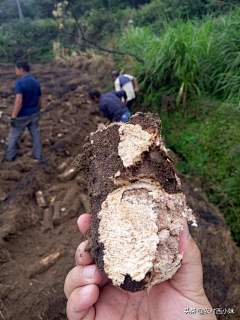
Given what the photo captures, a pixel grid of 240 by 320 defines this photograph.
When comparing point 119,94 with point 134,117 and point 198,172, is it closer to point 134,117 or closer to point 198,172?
point 198,172

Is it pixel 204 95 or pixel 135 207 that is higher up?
pixel 135 207

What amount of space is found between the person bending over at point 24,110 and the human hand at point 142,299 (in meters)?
3.50

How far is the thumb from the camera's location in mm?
1255

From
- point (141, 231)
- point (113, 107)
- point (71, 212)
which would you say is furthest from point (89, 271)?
point (113, 107)

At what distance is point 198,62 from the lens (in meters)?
4.28

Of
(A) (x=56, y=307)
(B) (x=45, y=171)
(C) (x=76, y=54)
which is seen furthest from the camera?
(C) (x=76, y=54)

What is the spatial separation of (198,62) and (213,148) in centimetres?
179

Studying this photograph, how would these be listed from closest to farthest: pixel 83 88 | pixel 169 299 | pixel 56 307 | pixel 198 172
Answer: pixel 169 299 < pixel 56 307 < pixel 198 172 < pixel 83 88

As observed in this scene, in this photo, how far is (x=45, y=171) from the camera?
3986mm

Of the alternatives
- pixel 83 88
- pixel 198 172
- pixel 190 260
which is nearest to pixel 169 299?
pixel 190 260

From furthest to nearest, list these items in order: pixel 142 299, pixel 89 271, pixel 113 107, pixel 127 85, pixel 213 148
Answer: pixel 127 85
pixel 113 107
pixel 213 148
pixel 142 299
pixel 89 271

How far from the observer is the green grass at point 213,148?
118 inches

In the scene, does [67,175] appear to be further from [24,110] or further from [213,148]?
[213,148]

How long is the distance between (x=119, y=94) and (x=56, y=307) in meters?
3.41
